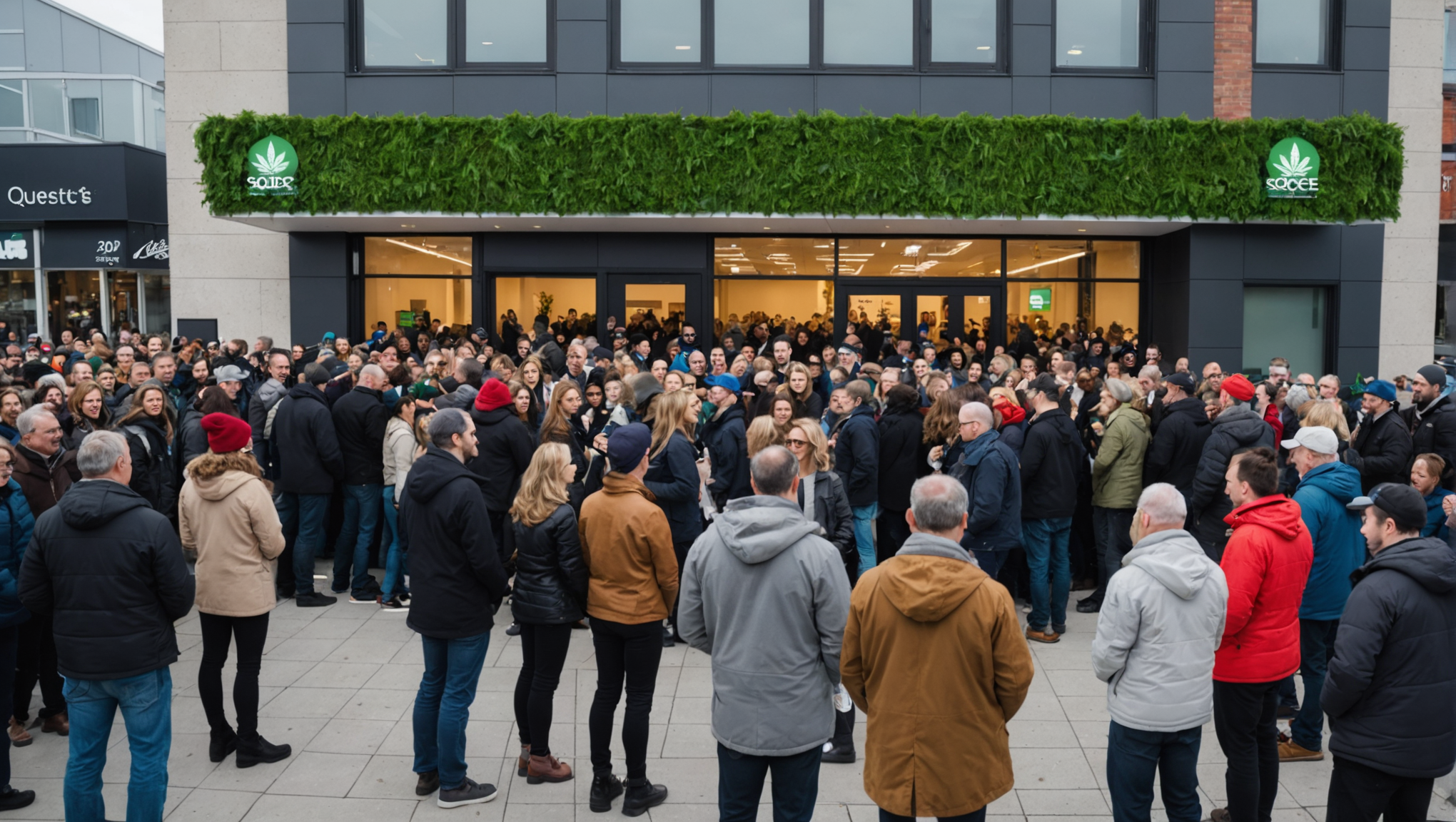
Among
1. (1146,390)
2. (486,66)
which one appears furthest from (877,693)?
(486,66)

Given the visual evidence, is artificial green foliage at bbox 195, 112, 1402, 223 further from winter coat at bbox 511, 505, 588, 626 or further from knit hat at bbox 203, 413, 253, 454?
winter coat at bbox 511, 505, 588, 626

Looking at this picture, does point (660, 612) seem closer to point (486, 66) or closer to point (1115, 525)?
point (1115, 525)

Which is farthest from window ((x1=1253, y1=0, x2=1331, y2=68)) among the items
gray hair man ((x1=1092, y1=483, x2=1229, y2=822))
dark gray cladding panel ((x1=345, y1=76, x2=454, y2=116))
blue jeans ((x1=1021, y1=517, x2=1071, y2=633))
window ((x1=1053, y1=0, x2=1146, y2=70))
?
gray hair man ((x1=1092, y1=483, x2=1229, y2=822))

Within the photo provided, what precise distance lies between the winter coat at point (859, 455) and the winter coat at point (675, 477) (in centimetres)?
155

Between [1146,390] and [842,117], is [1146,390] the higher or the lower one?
the lower one

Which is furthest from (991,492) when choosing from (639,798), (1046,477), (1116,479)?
(639,798)

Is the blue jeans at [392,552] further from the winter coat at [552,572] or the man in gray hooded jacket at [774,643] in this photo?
the man in gray hooded jacket at [774,643]

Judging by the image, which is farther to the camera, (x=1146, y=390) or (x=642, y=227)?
(x=642, y=227)

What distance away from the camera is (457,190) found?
14.6m

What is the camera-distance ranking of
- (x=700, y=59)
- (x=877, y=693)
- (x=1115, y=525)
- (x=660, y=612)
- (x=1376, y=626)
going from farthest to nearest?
(x=700, y=59) → (x=1115, y=525) → (x=660, y=612) → (x=1376, y=626) → (x=877, y=693)

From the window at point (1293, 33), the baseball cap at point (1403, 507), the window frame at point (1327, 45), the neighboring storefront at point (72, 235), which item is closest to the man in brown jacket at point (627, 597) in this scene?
the baseball cap at point (1403, 507)

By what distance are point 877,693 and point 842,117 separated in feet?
39.1

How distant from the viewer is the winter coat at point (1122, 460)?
8.32 m

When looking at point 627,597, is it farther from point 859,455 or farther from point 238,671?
point 859,455
